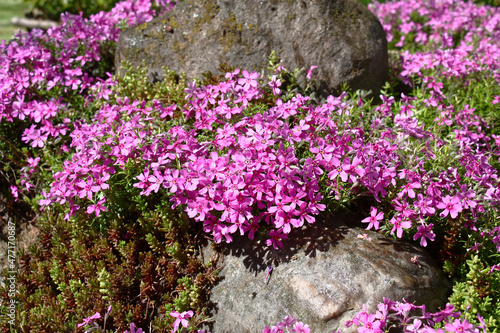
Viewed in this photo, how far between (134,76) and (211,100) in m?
1.35

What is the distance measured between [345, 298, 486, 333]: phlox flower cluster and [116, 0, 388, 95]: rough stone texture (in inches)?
103

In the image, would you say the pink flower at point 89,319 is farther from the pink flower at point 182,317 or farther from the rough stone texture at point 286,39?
the rough stone texture at point 286,39

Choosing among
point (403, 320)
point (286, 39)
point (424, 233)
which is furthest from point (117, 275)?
point (286, 39)

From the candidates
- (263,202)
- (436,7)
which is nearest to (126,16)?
(263,202)

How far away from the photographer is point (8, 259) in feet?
14.9

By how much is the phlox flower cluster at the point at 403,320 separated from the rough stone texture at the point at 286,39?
103 inches

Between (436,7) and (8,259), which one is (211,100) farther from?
(436,7)

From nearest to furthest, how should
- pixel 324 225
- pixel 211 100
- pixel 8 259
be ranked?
pixel 324 225 → pixel 211 100 → pixel 8 259

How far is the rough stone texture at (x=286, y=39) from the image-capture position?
486 cm

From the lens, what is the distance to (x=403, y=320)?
3.01 metres

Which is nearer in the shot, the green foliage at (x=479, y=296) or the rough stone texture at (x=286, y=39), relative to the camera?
the green foliage at (x=479, y=296)

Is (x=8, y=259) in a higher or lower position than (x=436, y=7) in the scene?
lower

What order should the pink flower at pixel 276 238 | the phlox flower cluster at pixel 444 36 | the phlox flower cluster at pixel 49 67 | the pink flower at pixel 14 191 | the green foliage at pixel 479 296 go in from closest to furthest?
the green foliage at pixel 479 296 < the pink flower at pixel 276 238 < the pink flower at pixel 14 191 < the phlox flower cluster at pixel 49 67 < the phlox flower cluster at pixel 444 36

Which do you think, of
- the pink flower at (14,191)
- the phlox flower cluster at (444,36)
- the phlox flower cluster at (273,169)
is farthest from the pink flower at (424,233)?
the pink flower at (14,191)
